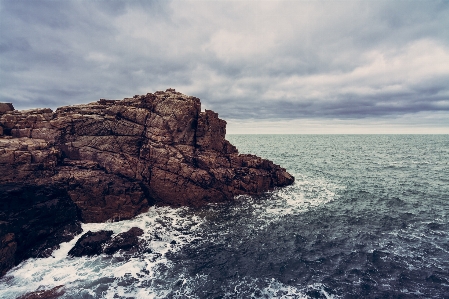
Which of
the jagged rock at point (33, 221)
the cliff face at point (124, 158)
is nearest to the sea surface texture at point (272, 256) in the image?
the jagged rock at point (33, 221)

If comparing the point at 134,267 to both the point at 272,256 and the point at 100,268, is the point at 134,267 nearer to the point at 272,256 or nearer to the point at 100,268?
the point at 100,268

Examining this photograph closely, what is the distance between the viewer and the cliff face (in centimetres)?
3077

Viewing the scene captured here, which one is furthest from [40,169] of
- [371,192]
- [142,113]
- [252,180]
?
[371,192]

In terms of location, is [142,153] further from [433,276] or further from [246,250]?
[433,276]

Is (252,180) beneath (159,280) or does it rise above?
above

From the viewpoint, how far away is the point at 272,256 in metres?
24.2

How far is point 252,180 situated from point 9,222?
32580 millimetres

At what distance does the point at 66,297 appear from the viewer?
61.1ft

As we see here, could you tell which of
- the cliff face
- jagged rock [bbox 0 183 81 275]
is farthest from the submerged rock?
the cliff face

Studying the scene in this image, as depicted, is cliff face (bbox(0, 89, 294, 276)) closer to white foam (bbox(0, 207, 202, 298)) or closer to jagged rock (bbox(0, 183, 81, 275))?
jagged rock (bbox(0, 183, 81, 275))

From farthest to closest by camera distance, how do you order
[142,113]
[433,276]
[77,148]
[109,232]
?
[142,113]
[77,148]
[109,232]
[433,276]

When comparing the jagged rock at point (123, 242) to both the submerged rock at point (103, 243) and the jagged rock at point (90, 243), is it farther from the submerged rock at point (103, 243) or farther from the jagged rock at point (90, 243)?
the jagged rock at point (90, 243)

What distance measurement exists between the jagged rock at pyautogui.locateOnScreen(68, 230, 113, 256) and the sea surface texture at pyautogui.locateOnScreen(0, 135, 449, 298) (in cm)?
70

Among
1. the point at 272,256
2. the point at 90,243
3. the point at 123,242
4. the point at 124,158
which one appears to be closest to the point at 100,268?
the point at 123,242
